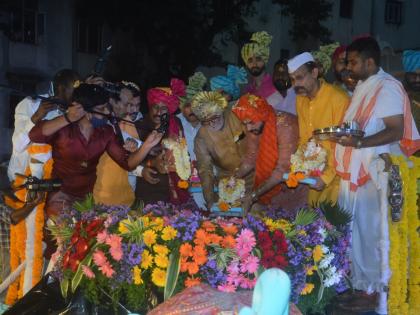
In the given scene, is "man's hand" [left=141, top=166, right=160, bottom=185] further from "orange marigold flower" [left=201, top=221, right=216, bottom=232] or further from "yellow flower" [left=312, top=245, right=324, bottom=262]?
"yellow flower" [left=312, top=245, right=324, bottom=262]

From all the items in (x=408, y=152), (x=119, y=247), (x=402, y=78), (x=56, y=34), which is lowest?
(x=119, y=247)

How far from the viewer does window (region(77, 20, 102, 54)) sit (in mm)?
23406

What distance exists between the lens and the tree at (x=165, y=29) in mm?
20781

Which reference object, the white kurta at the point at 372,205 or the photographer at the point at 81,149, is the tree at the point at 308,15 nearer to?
the photographer at the point at 81,149

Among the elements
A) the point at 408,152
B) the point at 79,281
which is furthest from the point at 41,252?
the point at 408,152

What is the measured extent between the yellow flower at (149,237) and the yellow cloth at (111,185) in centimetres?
177

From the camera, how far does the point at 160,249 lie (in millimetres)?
4004

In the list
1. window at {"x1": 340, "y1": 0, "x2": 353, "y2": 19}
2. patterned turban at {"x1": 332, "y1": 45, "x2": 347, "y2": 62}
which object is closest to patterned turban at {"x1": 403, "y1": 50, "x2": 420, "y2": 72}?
patterned turban at {"x1": 332, "y1": 45, "x2": 347, "y2": 62}

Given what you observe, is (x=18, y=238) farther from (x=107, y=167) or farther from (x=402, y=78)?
(x=402, y=78)

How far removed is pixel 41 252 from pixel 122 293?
205 cm

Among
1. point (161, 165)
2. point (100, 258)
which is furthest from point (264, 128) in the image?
point (100, 258)

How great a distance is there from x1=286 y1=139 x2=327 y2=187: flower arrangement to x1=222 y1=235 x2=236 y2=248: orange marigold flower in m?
1.40

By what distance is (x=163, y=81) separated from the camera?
70.4 feet

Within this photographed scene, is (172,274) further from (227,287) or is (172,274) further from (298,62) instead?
(298,62)
